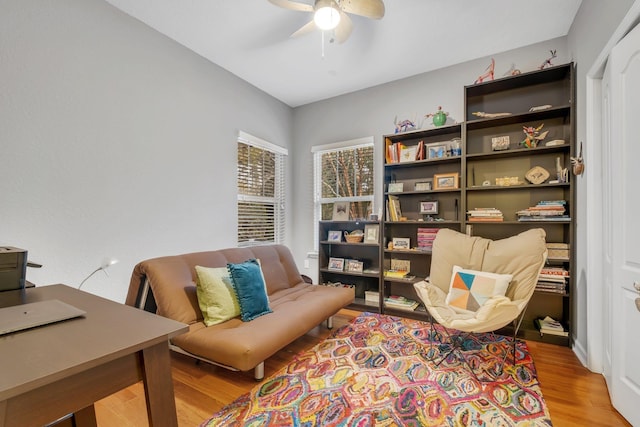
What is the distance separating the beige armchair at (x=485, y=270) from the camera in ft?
6.20

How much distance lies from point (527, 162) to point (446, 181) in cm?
74

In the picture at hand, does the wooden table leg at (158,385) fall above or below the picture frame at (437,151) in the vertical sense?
below

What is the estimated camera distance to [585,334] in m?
2.14

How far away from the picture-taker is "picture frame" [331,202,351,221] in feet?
11.9

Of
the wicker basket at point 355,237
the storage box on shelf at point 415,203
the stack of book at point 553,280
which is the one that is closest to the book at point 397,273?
the storage box on shelf at point 415,203

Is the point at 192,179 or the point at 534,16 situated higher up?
the point at 534,16

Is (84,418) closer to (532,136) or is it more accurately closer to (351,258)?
(351,258)

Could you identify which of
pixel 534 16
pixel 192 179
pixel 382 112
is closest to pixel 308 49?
pixel 382 112

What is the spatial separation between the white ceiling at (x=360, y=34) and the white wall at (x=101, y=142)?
1.01ft

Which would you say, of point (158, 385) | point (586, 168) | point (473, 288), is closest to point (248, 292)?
point (158, 385)

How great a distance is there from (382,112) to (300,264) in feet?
7.73

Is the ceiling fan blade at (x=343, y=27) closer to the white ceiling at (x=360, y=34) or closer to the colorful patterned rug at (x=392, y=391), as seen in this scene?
the white ceiling at (x=360, y=34)

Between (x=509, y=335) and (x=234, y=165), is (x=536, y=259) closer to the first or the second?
(x=509, y=335)

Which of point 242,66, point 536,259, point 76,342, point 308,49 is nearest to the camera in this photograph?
point 76,342
